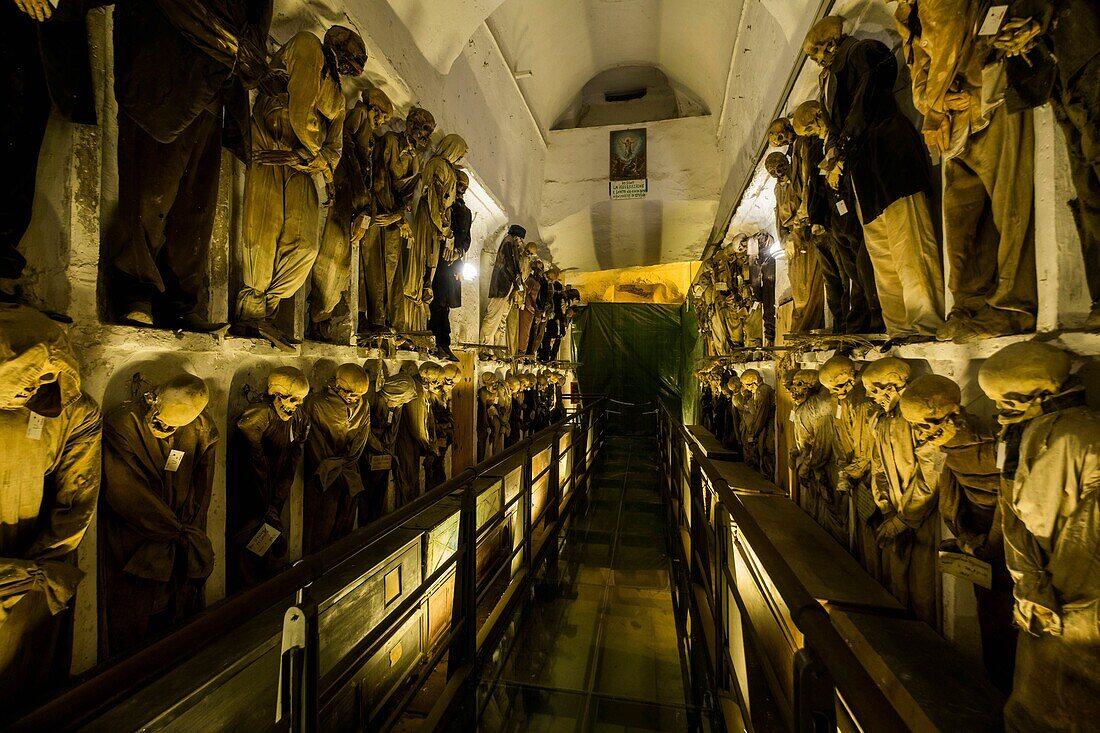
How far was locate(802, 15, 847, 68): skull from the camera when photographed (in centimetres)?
315

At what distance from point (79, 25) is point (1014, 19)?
3929 mm

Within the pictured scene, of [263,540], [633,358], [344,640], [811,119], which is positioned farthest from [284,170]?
[633,358]

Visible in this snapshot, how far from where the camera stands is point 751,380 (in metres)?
5.79

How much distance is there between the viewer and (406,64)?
4.97 meters

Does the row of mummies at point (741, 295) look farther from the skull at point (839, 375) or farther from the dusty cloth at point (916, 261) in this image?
the dusty cloth at point (916, 261)

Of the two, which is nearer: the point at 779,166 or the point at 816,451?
the point at 816,451

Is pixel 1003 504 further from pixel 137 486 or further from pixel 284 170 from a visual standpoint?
pixel 284 170

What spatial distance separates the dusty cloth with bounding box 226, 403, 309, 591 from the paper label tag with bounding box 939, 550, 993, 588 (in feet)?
12.0

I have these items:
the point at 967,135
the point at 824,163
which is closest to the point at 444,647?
the point at 967,135

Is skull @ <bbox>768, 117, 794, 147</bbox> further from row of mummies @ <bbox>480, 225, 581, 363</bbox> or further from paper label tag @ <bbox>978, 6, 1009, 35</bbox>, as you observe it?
row of mummies @ <bbox>480, 225, 581, 363</bbox>

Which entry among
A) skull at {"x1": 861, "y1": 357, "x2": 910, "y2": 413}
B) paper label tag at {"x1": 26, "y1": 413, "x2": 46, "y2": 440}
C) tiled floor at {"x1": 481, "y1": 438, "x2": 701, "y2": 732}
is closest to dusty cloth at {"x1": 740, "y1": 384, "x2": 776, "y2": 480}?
tiled floor at {"x1": 481, "y1": 438, "x2": 701, "y2": 732}

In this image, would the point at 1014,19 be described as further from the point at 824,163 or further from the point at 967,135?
the point at 824,163

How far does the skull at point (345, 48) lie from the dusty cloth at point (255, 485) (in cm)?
272

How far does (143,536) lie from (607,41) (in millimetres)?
12432
